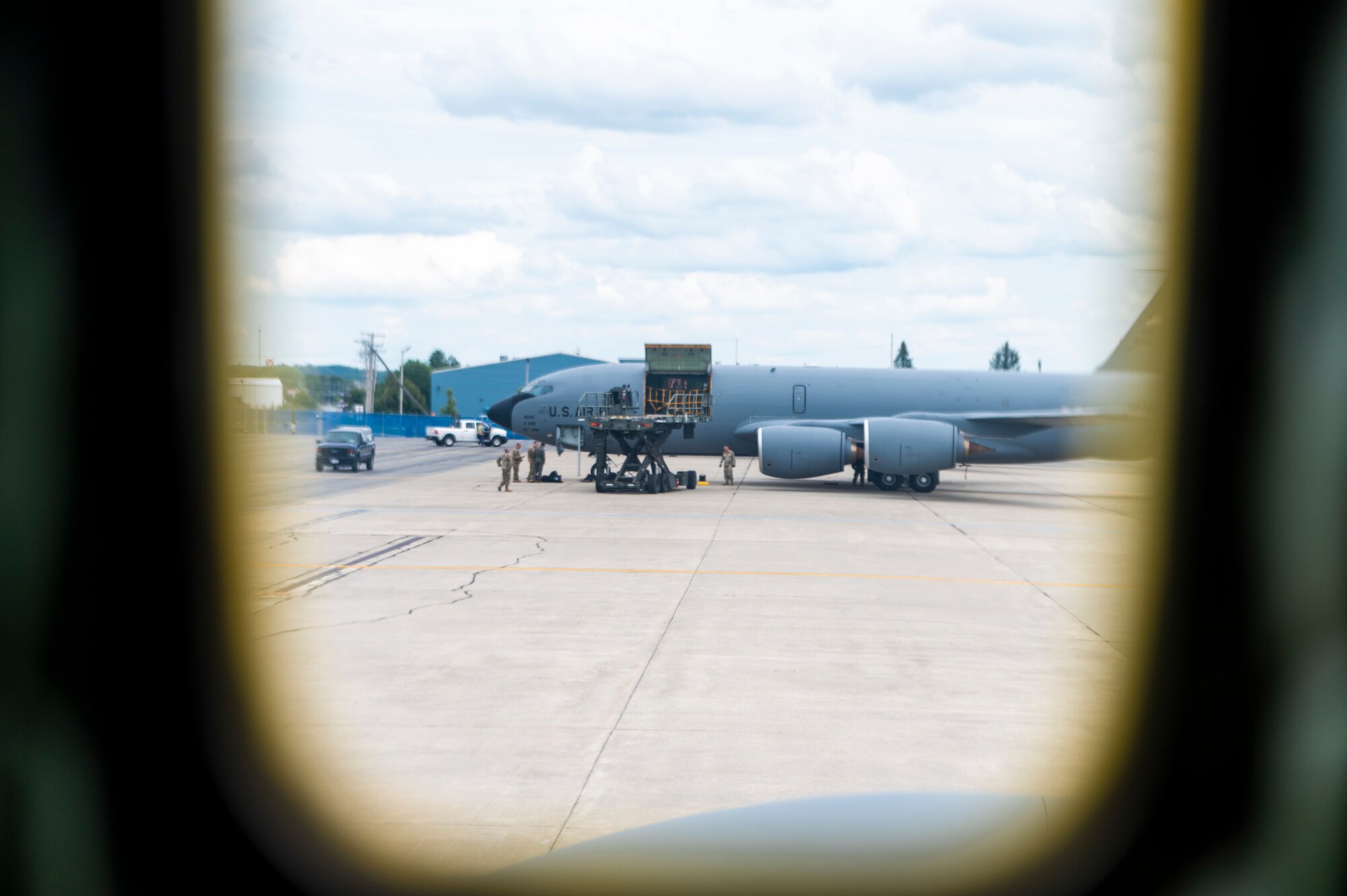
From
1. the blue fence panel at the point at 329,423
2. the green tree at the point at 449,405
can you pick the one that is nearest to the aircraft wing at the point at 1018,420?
the blue fence panel at the point at 329,423

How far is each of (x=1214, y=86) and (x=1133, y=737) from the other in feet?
16.1

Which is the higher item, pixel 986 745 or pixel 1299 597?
pixel 1299 597

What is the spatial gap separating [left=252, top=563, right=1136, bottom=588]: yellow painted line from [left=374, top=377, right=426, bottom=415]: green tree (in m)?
31.3

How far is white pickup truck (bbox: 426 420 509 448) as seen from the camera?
214ft

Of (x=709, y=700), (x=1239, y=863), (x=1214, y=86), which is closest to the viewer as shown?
(x=1239, y=863)

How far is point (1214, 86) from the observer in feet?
17.9

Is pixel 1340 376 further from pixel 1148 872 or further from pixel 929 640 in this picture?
pixel 929 640

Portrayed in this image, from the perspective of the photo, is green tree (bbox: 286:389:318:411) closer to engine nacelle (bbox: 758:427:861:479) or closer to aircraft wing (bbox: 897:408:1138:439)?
engine nacelle (bbox: 758:427:861:479)

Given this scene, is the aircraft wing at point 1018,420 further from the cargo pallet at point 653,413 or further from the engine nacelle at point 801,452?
the cargo pallet at point 653,413

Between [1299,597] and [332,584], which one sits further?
[332,584]

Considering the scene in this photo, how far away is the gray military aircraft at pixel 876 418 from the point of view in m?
29.2

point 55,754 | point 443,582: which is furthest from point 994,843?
point 443,582

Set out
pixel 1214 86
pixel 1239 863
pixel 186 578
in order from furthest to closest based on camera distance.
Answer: pixel 186 578 < pixel 1214 86 < pixel 1239 863

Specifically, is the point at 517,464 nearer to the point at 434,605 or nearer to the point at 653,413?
the point at 653,413
